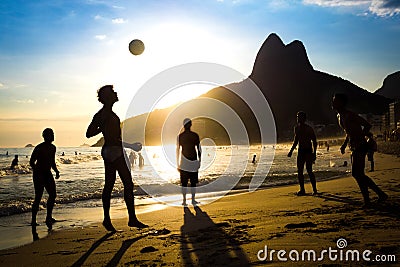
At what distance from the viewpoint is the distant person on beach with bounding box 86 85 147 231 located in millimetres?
6188

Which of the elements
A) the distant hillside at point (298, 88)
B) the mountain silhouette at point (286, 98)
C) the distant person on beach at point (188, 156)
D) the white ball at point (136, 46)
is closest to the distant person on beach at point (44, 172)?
the distant person on beach at point (188, 156)

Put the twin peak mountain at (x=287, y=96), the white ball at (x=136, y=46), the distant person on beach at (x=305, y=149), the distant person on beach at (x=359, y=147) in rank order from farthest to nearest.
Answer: the twin peak mountain at (x=287, y=96), the white ball at (x=136, y=46), the distant person on beach at (x=305, y=149), the distant person on beach at (x=359, y=147)

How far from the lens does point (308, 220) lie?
5637 mm

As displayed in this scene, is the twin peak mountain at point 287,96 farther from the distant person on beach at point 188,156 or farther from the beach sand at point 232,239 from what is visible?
the beach sand at point 232,239

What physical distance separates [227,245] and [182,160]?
5432 millimetres

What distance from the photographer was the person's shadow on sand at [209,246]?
4039 millimetres

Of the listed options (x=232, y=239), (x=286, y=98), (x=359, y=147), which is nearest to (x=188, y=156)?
(x=359, y=147)

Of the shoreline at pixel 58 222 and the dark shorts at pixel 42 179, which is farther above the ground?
the dark shorts at pixel 42 179

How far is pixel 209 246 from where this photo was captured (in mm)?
4762

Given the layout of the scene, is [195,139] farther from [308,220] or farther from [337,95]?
[308,220]

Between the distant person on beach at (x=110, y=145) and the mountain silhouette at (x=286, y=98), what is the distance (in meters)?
131

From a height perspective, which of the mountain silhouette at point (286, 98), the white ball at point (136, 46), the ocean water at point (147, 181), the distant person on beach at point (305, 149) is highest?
the mountain silhouette at point (286, 98)

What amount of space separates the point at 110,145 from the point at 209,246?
2.44 meters

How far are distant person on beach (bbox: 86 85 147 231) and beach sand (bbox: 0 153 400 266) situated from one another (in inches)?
23.5
